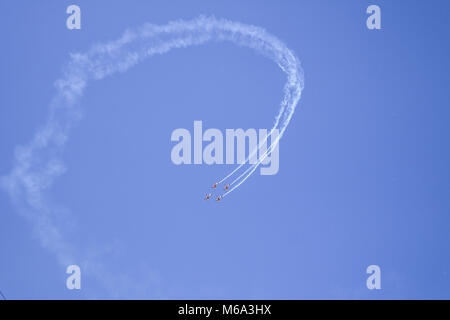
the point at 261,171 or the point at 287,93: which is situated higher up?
the point at 287,93

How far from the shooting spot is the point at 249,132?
46.0 feet
